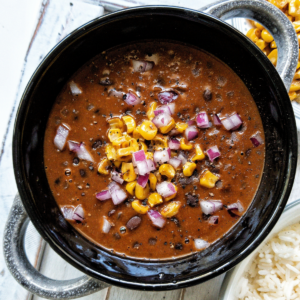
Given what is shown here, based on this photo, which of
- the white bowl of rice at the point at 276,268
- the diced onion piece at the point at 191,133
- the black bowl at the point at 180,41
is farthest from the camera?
the white bowl of rice at the point at 276,268

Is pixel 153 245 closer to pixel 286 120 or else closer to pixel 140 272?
pixel 140 272

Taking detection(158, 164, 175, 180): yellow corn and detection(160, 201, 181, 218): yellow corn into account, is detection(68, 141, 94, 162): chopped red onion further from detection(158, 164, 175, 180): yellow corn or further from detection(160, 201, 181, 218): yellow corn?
detection(160, 201, 181, 218): yellow corn

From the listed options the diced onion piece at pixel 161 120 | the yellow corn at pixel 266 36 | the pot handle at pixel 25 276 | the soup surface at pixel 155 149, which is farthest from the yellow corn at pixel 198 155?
the yellow corn at pixel 266 36

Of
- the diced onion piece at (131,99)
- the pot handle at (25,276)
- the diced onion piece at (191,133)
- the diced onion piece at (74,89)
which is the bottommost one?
the pot handle at (25,276)

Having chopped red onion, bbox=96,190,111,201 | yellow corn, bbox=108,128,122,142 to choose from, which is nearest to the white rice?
chopped red onion, bbox=96,190,111,201

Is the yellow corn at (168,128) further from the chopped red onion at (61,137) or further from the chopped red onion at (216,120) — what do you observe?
the chopped red onion at (61,137)

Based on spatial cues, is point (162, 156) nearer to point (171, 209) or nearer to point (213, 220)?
point (171, 209)
